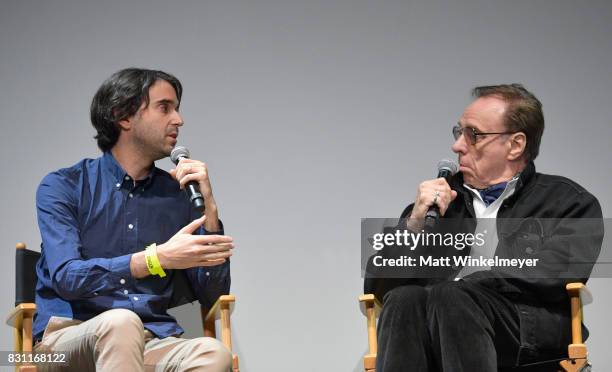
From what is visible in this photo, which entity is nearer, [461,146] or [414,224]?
[414,224]

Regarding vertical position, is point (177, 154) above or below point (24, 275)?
above

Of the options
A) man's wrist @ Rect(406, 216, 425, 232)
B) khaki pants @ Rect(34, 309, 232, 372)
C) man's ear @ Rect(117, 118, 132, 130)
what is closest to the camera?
khaki pants @ Rect(34, 309, 232, 372)

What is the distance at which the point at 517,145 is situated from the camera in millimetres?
3387

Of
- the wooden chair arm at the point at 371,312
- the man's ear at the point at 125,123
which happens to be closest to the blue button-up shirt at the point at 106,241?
the man's ear at the point at 125,123

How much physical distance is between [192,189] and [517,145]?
1.18 metres

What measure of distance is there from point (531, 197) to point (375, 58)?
109 cm

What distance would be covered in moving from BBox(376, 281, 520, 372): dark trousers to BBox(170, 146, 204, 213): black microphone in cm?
65

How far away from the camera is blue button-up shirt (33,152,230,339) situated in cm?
298

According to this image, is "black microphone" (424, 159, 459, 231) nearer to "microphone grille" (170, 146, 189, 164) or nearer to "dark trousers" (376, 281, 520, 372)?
"dark trousers" (376, 281, 520, 372)

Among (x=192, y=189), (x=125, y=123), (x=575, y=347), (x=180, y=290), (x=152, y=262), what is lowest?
(x=575, y=347)

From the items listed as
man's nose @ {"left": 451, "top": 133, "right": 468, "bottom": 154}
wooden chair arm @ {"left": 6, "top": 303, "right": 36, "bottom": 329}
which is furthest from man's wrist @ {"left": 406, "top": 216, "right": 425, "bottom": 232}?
wooden chair arm @ {"left": 6, "top": 303, "right": 36, "bottom": 329}

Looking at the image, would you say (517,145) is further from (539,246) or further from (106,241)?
(106,241)

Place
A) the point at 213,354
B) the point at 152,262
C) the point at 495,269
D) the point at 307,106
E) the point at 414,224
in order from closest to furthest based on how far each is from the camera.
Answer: the point at 213,354 → the point at 152,262 → the point at 495,269 → the point at 414,224 → the point at 307,106

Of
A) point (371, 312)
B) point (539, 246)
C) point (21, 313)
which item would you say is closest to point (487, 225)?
point (539, 246)
